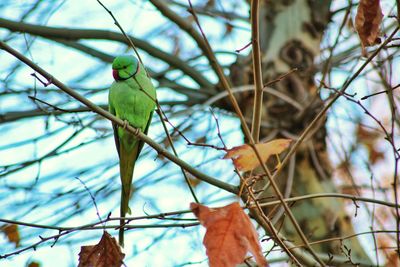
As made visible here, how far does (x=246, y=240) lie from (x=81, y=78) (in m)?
4.14

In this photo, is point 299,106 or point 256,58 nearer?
point 256,58

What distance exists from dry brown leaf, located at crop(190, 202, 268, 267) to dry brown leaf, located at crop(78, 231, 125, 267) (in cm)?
69

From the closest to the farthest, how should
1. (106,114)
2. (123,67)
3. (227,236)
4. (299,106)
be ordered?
1. (227,236)
2. (106,114)
3. (123,67)
4. (299,106)

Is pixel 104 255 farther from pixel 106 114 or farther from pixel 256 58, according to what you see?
pixel 256 58

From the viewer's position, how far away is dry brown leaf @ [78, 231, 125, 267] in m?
2.71

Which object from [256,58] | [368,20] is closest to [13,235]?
[256,58]

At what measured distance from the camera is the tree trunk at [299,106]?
4.53 metres

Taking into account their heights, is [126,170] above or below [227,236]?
above

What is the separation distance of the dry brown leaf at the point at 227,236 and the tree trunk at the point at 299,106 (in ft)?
6.73

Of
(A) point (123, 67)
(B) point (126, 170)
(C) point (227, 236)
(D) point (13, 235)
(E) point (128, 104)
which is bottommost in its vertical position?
(C) point (227, 236)

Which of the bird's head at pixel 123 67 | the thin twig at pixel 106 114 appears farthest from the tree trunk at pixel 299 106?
the thin twig at pixel 106 114

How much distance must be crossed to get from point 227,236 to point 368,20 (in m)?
1.18

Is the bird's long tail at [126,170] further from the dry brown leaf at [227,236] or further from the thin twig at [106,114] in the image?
the dry brown leaf at [227,236]

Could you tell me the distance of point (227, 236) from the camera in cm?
222
